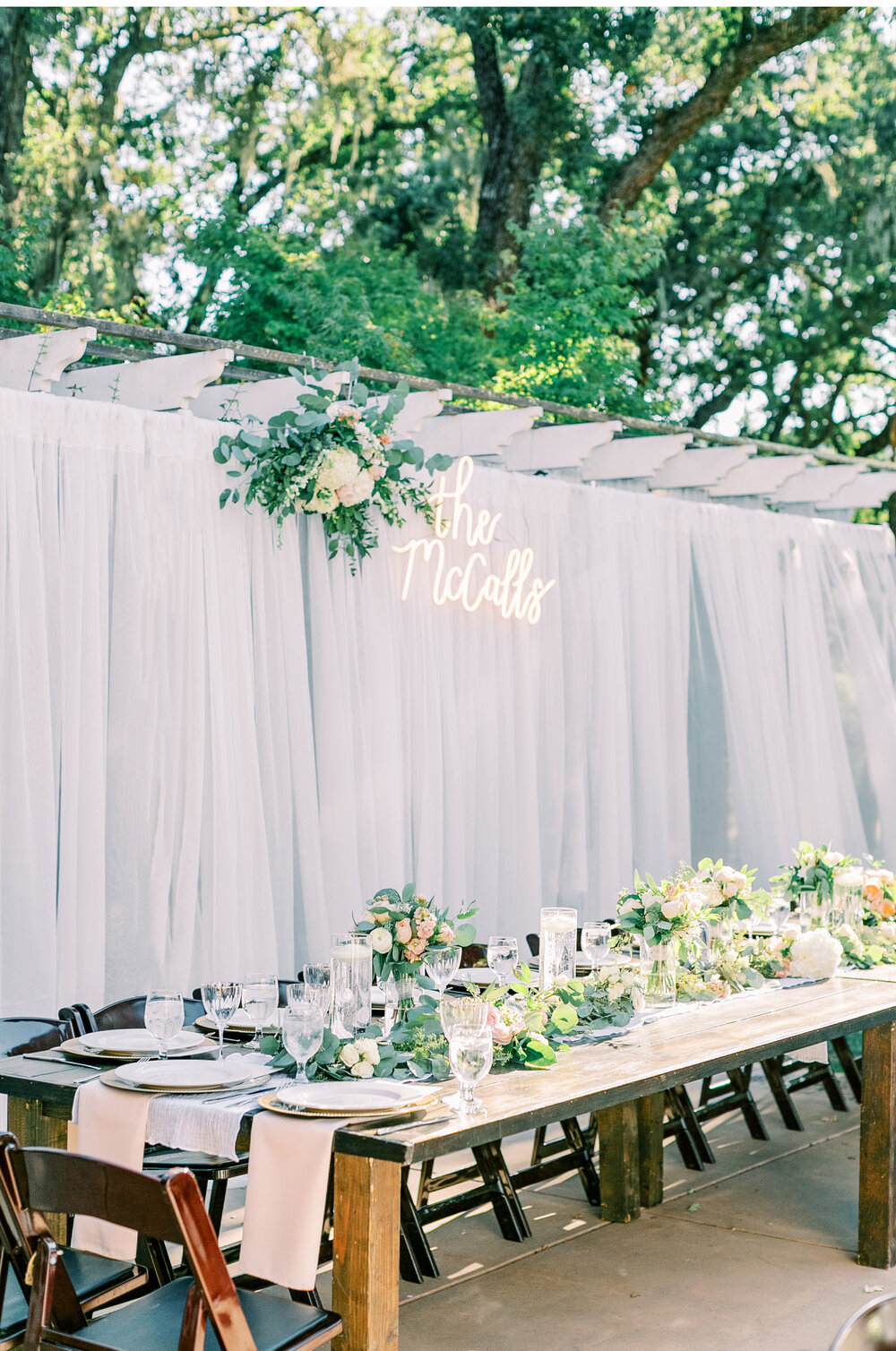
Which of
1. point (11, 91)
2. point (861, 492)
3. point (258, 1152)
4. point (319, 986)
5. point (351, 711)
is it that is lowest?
point (258, 1152)

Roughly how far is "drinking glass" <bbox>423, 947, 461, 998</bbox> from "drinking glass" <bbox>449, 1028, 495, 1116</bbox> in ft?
2.13

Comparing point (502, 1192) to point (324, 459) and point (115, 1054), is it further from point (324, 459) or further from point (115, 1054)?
point (324, 459)

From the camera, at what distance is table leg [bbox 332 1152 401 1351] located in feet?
9.29

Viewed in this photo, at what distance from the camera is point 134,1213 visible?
251 centimetres

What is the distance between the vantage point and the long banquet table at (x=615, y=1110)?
2.85 m

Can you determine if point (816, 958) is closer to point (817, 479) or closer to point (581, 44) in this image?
point (817, 479)

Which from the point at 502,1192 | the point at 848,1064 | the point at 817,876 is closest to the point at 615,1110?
the point at 502,1192

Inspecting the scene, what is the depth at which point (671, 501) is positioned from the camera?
7617mm

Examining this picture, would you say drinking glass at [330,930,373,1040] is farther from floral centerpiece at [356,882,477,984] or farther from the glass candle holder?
the glass candle holder

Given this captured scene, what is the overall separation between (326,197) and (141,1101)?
1004 centimetres

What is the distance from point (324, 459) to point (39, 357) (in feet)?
3.49

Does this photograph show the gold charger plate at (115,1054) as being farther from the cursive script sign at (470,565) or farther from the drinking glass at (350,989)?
the cursive script sign at (470,565)

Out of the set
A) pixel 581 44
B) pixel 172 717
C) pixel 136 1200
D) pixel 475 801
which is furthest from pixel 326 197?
pixel 136 1200

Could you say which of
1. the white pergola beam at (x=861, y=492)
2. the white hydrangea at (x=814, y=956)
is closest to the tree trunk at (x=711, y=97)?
the white pergola beam at (x=861, y=492)
